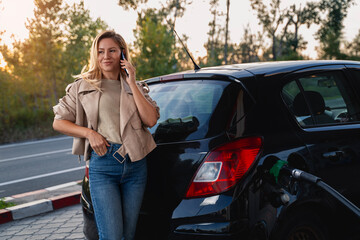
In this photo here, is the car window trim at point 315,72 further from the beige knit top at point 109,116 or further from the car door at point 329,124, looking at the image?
the beige knit top at point 109,116

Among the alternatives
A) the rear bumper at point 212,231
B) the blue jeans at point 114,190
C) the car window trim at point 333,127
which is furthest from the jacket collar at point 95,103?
the car window trim at point 333,127

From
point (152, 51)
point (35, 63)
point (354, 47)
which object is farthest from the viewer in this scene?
point (354, 47)

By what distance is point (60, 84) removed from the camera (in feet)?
104

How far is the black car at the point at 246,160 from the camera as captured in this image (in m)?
2.34

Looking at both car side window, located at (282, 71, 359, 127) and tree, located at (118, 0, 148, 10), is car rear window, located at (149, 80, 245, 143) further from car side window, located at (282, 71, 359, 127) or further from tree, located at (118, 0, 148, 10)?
tree, located at (118, 0, 148, 10)

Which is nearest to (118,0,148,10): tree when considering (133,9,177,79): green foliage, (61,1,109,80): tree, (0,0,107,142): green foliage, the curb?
(61,1,109,80): tree

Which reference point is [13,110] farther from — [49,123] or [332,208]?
[332,208]

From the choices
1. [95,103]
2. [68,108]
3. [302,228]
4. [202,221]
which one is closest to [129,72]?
[95,103]

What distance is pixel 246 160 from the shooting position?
7.82ft

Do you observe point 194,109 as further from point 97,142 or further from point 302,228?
point 302,228

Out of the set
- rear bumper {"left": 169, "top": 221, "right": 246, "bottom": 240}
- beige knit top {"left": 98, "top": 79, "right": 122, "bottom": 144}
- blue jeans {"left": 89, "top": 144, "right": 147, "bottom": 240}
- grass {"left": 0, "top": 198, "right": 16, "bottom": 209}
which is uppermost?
beige knit top {"left": 98, "top": 79, "right": 122, "bottom": 144}

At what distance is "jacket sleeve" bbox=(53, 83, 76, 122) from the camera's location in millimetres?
2445

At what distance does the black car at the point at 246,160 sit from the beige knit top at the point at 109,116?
1.23 ft

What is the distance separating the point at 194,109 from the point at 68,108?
808 millimetres
